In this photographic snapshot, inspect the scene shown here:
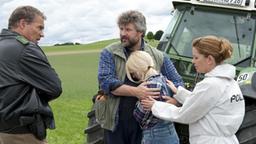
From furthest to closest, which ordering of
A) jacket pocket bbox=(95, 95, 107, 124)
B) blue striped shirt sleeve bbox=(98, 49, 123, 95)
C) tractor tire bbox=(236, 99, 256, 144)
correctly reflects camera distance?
tractor tire bbox=(236, 99, 256, 144)
jacket pocket bbox=(95, 95, 107, 124)
blue striped shirt sleeve bbox=(98, 49, 123, 95)

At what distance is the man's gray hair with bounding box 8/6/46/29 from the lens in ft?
15.0

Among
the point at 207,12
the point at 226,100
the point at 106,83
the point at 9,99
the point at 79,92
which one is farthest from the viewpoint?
the point at 79,92

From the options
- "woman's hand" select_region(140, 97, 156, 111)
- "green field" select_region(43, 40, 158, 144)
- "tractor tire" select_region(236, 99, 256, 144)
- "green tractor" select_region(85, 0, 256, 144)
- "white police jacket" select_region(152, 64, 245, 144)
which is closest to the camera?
"white police jacket" select_region(152, 64, 245, 144)

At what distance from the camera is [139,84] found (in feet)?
15.5

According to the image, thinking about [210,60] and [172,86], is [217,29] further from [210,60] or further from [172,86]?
[210,60]

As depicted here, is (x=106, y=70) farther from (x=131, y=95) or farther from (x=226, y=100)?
(x=226, y=100)

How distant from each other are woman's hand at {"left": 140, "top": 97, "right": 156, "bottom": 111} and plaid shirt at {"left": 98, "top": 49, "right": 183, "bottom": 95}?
407mm

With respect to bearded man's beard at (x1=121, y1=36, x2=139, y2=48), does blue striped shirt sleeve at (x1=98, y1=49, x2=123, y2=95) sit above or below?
below

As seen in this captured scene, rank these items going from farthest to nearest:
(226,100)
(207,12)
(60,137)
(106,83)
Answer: (60,137) < (207,12) < (106,83) < (226,100)

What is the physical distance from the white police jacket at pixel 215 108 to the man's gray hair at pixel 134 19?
1.02 meters

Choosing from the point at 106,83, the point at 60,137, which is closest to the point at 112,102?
the point at 106,83

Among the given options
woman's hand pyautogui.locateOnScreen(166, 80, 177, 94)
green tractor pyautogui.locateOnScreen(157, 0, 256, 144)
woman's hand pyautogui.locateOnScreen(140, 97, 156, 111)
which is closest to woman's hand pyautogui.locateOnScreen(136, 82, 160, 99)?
woman's hand pyautogui.locateOnScreen(140, 97, 156, 111)

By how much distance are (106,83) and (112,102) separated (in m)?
0.20

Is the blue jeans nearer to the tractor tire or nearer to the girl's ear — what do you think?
the girl's ear
